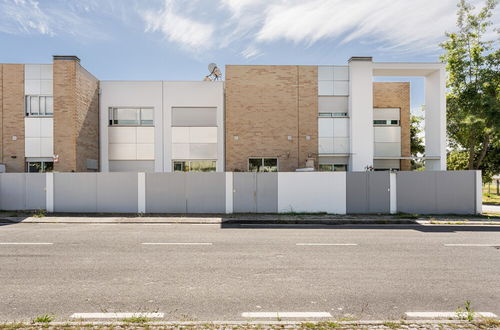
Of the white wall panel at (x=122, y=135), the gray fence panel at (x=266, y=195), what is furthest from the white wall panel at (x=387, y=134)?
the white wall panel at (x=122, y=135)

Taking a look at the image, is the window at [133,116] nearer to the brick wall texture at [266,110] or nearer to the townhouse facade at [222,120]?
the townhouse facade at [222,120]

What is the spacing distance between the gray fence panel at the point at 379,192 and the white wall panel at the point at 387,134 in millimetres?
6346

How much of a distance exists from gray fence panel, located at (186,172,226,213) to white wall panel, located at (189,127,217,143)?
555 cm

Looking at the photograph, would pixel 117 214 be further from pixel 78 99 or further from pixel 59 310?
pixel 59 310

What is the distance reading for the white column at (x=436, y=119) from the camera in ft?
58.4

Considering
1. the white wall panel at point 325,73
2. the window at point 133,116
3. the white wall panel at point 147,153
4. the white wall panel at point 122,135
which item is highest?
the white wall panel at point 325,73

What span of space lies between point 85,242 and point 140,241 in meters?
1.54

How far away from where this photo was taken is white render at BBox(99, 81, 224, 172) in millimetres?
19656

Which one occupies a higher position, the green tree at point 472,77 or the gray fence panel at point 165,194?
the green tree at point 472,77

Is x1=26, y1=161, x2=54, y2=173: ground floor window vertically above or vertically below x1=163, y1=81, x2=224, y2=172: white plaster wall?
below

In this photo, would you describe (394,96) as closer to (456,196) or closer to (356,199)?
(456,196)

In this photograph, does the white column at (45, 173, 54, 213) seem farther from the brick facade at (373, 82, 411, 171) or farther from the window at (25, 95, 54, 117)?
the brick facade at (373, 82, 411, 171)

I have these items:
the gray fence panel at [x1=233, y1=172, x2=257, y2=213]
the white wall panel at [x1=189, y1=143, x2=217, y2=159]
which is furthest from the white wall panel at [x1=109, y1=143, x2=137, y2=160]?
the gray fence panel at [x1=233, y1=172, x2=257, y2=213]

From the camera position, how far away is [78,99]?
17391 millimetres
